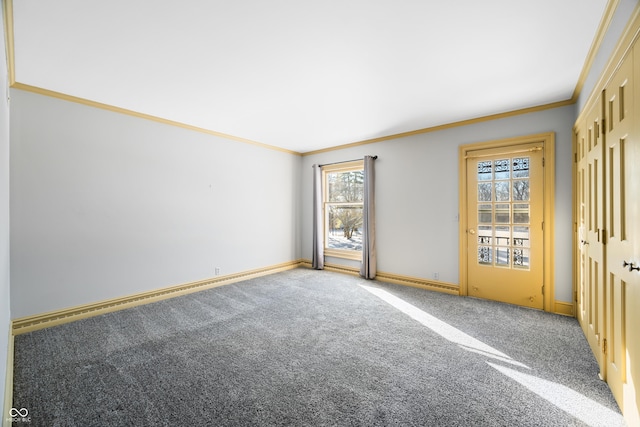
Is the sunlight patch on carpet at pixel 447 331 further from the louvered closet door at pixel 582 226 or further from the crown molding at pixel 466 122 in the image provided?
the crown molding at pixel 466 122

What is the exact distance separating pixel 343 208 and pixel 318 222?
1.88ft

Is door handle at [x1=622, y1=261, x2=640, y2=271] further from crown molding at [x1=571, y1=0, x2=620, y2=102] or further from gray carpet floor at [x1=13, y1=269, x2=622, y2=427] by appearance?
crown molding at [x1=571, y1=0, x2=620, y2=102]

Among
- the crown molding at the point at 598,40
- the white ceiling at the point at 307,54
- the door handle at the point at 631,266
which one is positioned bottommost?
the door handle at the point at 631,266

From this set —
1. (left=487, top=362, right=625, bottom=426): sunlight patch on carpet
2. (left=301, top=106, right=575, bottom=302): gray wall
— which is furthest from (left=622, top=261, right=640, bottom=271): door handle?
(left=301, top=106, right=575, bottom=302): gray wall

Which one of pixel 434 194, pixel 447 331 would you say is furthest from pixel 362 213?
pixel 447 331

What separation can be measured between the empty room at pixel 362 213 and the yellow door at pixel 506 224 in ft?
0.08

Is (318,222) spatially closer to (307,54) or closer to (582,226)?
(307,54)

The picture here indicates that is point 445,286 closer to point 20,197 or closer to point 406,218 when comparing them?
point 406,218

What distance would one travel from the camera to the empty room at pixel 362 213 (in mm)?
1737

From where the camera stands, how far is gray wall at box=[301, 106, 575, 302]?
323 centimetres

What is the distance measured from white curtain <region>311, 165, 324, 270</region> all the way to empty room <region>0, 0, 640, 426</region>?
670mm

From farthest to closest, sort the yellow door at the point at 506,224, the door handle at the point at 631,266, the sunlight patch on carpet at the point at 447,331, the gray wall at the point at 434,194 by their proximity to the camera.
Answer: the yellow door at the point at 506,224 → the gray wall at the point at 434,194 → the sunlight patch on carpet at the point at 447,331 → the door handle at the point at 631,266

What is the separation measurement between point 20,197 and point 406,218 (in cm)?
469

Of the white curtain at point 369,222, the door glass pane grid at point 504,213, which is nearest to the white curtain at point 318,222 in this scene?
the white curtain at point 369,222
